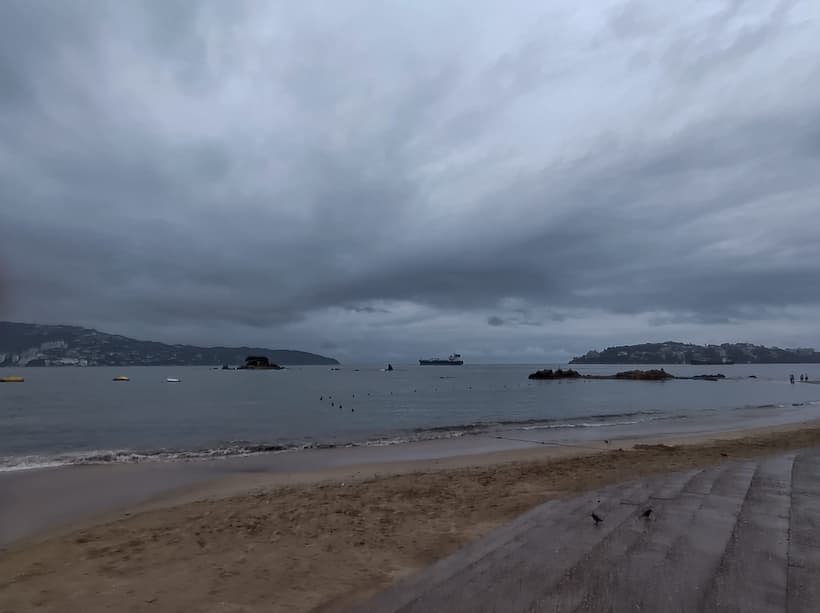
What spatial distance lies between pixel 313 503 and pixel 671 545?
7685 mm

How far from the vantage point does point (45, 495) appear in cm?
1509

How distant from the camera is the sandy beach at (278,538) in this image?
675 centimetres

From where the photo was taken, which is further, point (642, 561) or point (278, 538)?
point (278, 538)

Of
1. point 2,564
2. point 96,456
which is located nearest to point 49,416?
point 96,456

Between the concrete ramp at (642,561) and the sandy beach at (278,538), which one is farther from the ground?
the concrete ramp at (642,561)

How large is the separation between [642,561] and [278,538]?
19.5 feet

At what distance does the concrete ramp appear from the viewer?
5273mm

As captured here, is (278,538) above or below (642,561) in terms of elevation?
below

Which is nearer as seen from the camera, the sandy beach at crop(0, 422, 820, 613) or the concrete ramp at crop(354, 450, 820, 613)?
the concrete ramp at crop(354, 450, 820, 613)

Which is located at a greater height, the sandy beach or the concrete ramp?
the concrete ramp

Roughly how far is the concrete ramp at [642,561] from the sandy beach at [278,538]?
3.17ft

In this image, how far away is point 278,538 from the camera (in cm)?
922

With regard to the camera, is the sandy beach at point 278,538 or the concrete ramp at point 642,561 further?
the sandy beach at point 278,538

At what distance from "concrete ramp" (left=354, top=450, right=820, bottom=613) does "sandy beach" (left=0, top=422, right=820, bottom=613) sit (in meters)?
0.97
